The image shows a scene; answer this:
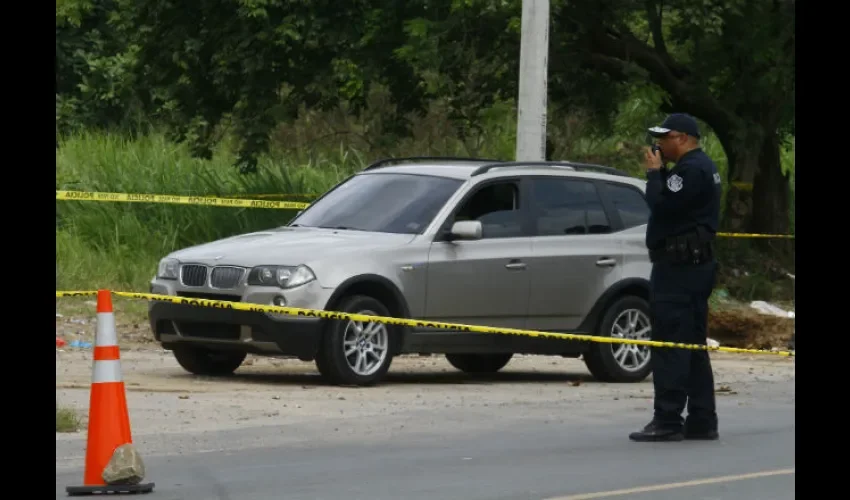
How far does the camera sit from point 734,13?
22.5 meters

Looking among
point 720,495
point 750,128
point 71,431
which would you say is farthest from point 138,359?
point 750,128

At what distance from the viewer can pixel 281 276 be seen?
14.0 m

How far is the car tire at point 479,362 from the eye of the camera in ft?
54.1

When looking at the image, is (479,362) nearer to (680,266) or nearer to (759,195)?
(680,266)

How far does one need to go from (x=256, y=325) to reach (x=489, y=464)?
399cm

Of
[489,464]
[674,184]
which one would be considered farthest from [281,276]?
[489,464]

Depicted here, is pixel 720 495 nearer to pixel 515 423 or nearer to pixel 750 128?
pixel 515 423

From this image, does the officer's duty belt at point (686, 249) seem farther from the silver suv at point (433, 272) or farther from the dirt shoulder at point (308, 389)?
the silver suv at point (433, 272)

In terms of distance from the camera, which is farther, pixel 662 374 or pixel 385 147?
pixel 385 147

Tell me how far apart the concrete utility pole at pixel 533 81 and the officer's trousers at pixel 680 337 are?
25.6 ft

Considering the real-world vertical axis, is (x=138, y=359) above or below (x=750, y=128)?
below

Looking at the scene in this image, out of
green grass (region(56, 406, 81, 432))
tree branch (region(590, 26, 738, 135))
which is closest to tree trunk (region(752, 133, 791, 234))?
tree branch (region(590, 26, 738, 135))

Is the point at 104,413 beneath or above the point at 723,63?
beneath

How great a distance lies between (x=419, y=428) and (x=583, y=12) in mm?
11927
